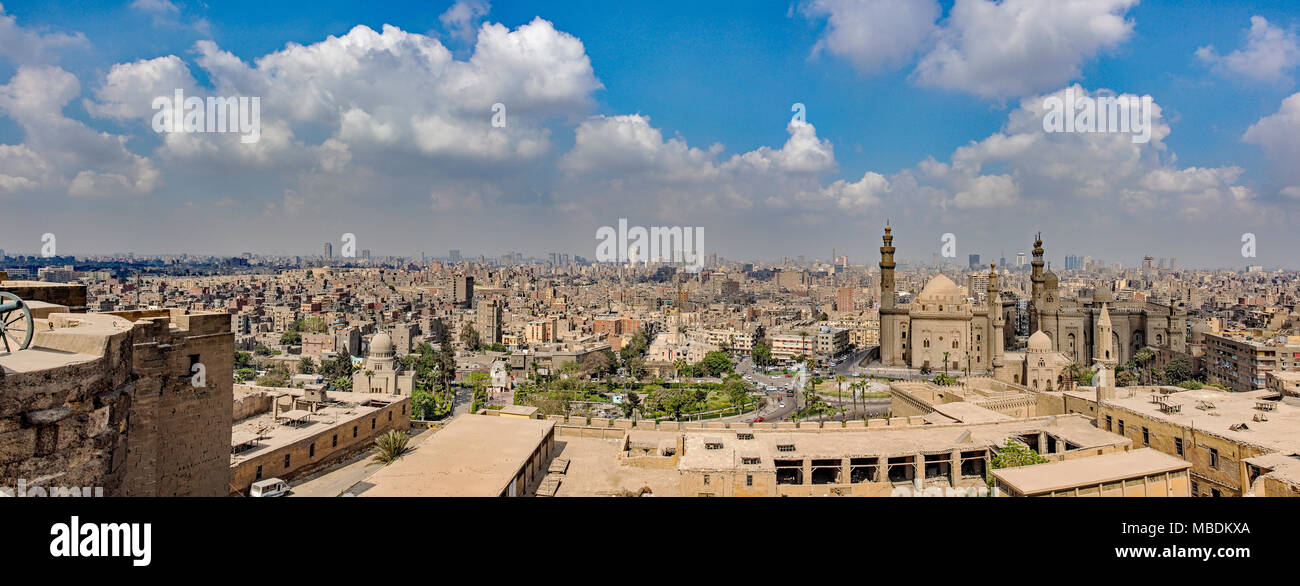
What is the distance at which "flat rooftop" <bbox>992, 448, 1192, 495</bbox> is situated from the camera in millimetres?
4980

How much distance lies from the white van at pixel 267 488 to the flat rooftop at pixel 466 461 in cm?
113

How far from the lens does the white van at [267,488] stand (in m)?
5.88

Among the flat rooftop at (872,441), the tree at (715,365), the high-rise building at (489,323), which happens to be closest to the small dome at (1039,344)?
the flat rooftop at (872,441)

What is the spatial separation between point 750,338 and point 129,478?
95.4 ft

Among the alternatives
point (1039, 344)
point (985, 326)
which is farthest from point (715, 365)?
point (1039, 344)

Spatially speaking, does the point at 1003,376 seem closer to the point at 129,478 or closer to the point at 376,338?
the point at 376,338

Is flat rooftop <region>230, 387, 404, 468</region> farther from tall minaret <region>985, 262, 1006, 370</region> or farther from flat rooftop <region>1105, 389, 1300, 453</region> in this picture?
tall minaret <region>985, 262, 1006, 370</region>

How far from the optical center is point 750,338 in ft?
102

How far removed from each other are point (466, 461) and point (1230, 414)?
8.33 meters

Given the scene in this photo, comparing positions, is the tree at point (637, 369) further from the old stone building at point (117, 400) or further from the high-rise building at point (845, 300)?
the high-rise building at point (845, 300)

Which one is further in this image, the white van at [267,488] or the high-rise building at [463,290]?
the high-rise building at [463,290]

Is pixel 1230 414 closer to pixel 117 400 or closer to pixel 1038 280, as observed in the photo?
pixel 117 400

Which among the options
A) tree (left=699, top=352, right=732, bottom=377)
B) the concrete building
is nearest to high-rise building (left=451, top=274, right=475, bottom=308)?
tree (left=699, top=352, right=732, bottom=377)
